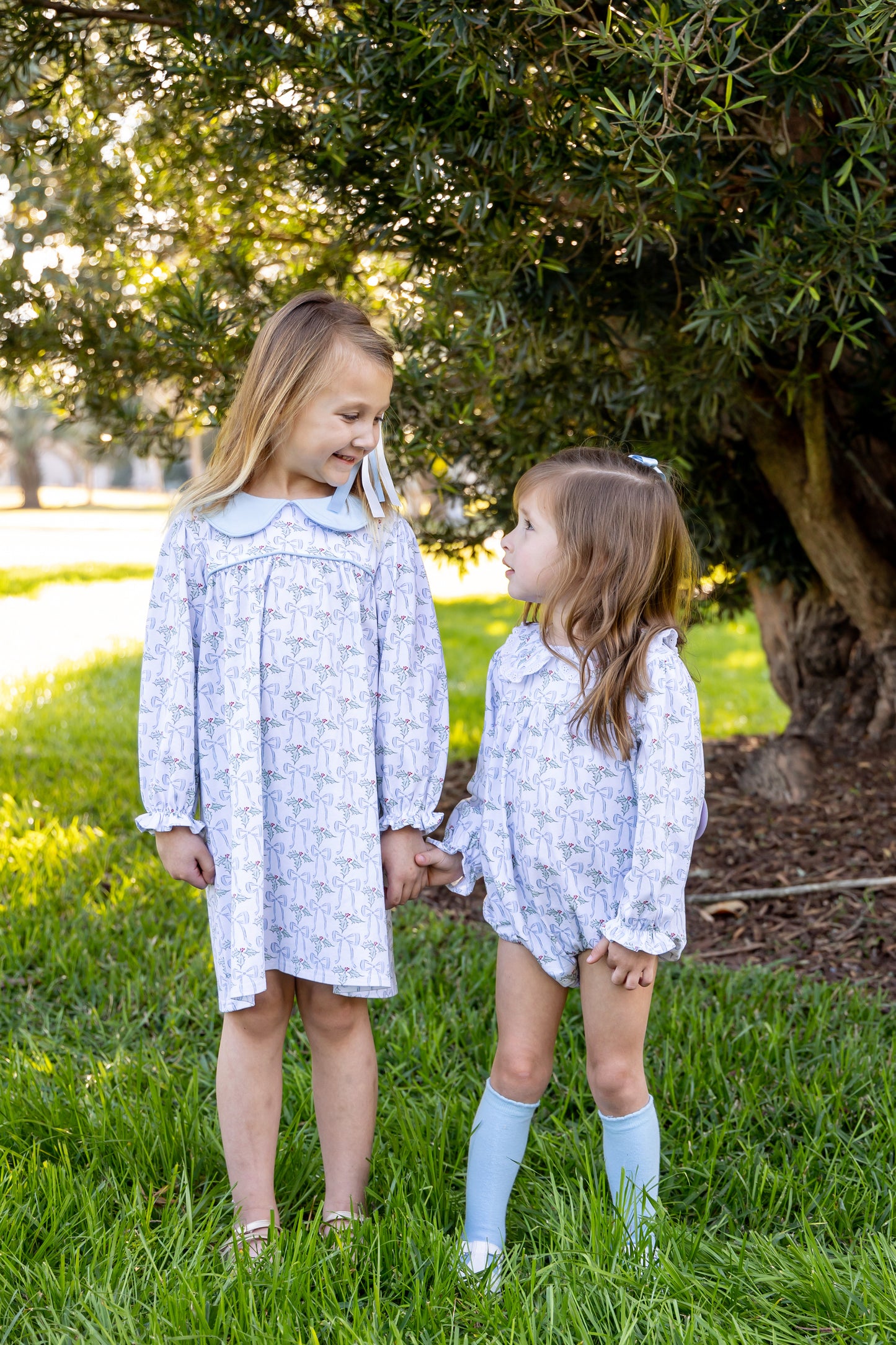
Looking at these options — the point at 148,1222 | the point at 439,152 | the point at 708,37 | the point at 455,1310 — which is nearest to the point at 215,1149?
the point at 148,1222

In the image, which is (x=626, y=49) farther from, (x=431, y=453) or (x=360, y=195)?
(x=431, y=453)

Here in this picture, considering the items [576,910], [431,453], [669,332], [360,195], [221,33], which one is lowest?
[576,910]

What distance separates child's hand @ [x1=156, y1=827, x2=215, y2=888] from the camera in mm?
2189

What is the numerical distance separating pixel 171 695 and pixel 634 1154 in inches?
48.2

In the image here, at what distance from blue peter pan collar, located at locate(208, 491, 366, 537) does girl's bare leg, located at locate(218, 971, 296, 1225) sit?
86 cm

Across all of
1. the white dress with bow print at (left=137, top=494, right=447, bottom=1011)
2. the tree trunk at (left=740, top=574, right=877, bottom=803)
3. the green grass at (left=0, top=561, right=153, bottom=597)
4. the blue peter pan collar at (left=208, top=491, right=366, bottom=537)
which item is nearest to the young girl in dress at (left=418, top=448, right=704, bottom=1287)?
the white dress with bow print at (left=137, top=494, right=447, bottom=1011)

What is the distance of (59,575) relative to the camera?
1537cm

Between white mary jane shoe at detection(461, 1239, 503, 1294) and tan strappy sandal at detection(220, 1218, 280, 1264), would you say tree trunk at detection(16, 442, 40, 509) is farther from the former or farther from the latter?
white mary jane shoe at detection(461, 1239, 503, 1294)

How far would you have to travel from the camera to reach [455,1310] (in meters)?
1.97

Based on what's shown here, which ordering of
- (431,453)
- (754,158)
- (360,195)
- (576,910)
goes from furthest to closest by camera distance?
(431,453) < (360,195) < (754,158) < (576,910)

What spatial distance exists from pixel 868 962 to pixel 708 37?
97.9 inches

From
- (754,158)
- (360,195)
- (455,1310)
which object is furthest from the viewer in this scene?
(360,195)

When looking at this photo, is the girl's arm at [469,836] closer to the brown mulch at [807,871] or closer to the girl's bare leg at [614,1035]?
the girl's bare leg at [614,1035]

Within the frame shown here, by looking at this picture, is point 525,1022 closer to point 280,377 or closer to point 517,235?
point 280,377
